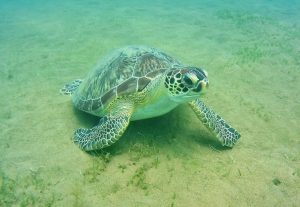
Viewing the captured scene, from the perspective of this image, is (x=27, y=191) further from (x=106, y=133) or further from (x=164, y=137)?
(x=164, y=137)

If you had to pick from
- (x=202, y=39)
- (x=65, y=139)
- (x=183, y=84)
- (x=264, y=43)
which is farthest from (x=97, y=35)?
(x=183, y=84)

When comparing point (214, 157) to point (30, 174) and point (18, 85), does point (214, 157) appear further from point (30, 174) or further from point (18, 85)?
point (18, 85)

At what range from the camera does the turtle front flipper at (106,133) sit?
4.23 meters

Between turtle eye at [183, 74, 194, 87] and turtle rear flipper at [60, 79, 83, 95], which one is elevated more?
turtle eye at [183, 74, 194, 87]

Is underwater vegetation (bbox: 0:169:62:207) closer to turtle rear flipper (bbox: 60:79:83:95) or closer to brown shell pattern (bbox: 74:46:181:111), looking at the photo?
brown shell pattern (bbox: 74:46:181:111)

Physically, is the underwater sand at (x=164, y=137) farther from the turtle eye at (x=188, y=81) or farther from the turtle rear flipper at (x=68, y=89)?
the turtle eye at (x=188, y=81)

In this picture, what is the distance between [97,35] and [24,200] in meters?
9.26

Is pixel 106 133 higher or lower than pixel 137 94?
lower

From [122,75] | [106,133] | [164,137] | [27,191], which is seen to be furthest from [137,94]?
[27,191]

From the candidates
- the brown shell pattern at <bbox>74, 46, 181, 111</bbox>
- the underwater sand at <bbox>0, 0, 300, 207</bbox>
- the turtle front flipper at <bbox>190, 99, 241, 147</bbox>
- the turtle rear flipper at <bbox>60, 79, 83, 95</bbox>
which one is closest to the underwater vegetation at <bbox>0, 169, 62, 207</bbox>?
the underwater sand at <bbox>0, 0, 300, 207</bbox>

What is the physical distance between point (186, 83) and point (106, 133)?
56.3 inches

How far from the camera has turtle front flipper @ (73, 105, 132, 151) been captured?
4.23 meters

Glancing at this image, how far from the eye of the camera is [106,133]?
4277mm

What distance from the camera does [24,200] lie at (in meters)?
3.54
